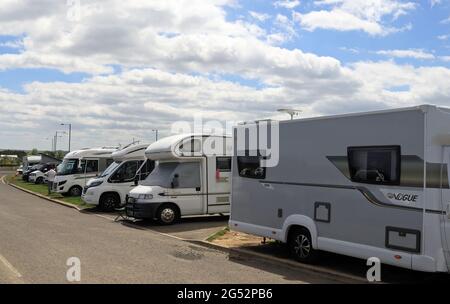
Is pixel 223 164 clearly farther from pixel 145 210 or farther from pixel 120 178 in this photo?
pixel 120 178

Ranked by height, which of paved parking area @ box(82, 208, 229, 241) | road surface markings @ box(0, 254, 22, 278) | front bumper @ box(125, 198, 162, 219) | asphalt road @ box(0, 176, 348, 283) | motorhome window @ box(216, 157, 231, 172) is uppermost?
motorhome window @ box(216, 157, 231, 172)

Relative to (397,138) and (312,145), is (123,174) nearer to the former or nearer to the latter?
(312,145)

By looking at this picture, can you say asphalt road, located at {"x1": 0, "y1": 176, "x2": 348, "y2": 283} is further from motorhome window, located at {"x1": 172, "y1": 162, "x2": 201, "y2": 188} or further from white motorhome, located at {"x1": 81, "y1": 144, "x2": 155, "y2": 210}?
white motorhome, located at {"x1": 81, "y1": 144, "x2": 155, "y2": 210}

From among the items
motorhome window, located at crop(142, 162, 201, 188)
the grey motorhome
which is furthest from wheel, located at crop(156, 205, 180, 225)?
the grey motorhome

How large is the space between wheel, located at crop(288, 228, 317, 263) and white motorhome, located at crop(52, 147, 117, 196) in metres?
17.6

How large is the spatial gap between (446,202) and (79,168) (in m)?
22.6

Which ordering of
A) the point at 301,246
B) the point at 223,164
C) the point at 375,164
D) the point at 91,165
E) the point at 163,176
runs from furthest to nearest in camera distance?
1. the point at 91,165
2. the point at 223,164
3. the point at 163,176
4. the point at 301,246
5. the point at 375,164

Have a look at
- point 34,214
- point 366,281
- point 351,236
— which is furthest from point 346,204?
point 34,214

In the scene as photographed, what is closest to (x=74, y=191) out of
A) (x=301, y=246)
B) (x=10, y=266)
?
(x=10, y=266)

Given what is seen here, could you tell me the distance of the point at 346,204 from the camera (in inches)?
360

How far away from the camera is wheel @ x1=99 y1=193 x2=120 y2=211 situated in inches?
840

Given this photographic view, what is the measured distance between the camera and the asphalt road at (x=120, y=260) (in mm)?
8656

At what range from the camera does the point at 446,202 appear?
768cm

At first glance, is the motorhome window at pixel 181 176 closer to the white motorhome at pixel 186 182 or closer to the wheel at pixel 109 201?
the white motorhome at pixel 186 182
